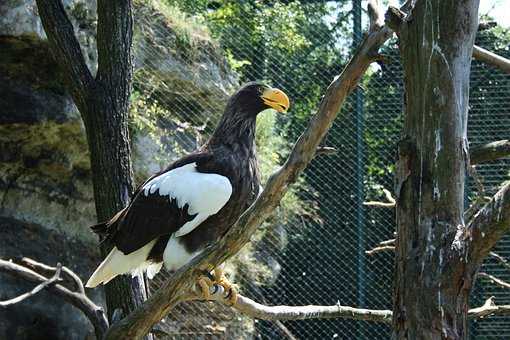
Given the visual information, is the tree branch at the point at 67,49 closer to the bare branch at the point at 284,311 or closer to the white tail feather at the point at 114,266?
the white tail feather at the point at 114,266

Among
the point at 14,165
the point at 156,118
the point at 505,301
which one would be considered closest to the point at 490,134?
the point at 505,301

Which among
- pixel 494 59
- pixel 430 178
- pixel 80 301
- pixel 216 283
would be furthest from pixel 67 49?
pixel 430 178

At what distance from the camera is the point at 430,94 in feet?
7.89

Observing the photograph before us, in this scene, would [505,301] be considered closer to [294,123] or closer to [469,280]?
[294,123]

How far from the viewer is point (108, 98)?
387cm

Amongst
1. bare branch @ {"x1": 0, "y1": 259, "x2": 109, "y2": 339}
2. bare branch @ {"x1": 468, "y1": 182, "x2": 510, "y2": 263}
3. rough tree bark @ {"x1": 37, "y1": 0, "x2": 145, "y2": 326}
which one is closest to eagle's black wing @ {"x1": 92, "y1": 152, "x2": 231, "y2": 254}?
rough tree bark @ {"x1": 37, "y1": 0, "x2": 145, "y2": 326}

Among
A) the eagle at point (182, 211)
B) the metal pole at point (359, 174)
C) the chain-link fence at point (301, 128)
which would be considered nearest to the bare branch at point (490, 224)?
the eagle at point (182, 211)

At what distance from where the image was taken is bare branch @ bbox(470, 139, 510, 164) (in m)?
2.43

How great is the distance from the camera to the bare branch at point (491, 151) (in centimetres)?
243

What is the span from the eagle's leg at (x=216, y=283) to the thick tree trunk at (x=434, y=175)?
1206mm

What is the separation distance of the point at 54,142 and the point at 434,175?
3.71 metres

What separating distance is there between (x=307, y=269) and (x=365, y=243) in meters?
0.42

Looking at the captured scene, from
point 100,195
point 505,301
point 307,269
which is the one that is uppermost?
point 100,195

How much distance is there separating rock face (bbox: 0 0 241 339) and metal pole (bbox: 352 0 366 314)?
3.36 ft
